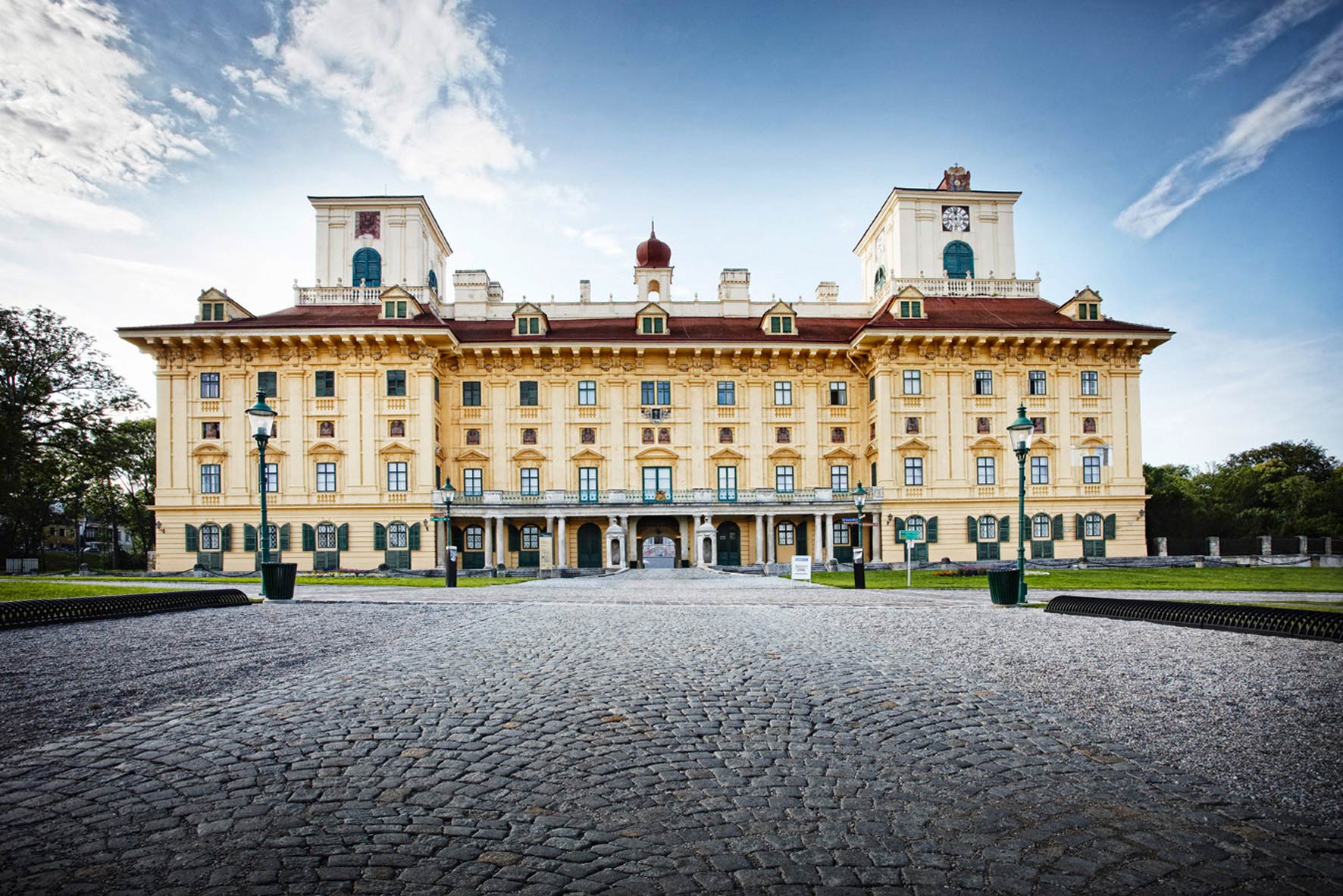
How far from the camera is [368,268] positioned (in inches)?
1999

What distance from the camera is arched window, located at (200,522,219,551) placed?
141 feet

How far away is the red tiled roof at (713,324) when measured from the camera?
43781 mm

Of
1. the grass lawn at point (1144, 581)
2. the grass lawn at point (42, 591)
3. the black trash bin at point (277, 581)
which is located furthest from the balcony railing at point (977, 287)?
the grass lawn at point (42, 591)

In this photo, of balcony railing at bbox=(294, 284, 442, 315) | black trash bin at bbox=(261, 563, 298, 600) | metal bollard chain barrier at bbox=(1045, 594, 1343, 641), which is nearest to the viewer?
metal bollard chain barrier at bbox=(1045, 594, 1343, 641)

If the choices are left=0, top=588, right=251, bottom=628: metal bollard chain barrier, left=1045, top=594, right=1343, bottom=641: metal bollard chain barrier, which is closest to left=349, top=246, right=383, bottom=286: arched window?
left=0, top=588, right=251, bottom=628: metal bollard chain barrier

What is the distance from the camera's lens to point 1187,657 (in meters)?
8.79

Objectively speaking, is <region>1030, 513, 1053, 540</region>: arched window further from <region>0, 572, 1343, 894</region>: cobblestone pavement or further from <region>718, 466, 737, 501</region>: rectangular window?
<region>0, 572, 1343, 894</region>: cobblestone pavement

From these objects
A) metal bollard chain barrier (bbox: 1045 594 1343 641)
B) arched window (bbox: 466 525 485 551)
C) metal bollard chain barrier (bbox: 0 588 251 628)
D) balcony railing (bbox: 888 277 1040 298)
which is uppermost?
balcony railing (bbox: 888 277 1040 298)

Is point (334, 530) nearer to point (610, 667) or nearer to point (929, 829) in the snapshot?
point (610, 667)

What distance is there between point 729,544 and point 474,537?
49.8 ft

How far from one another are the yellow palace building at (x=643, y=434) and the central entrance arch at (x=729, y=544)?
5.3 inches

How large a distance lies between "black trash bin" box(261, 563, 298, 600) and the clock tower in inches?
1661

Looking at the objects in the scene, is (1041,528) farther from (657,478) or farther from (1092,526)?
(657,478)

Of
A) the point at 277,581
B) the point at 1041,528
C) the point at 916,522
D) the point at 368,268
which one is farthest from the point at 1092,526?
the point at 368,268
